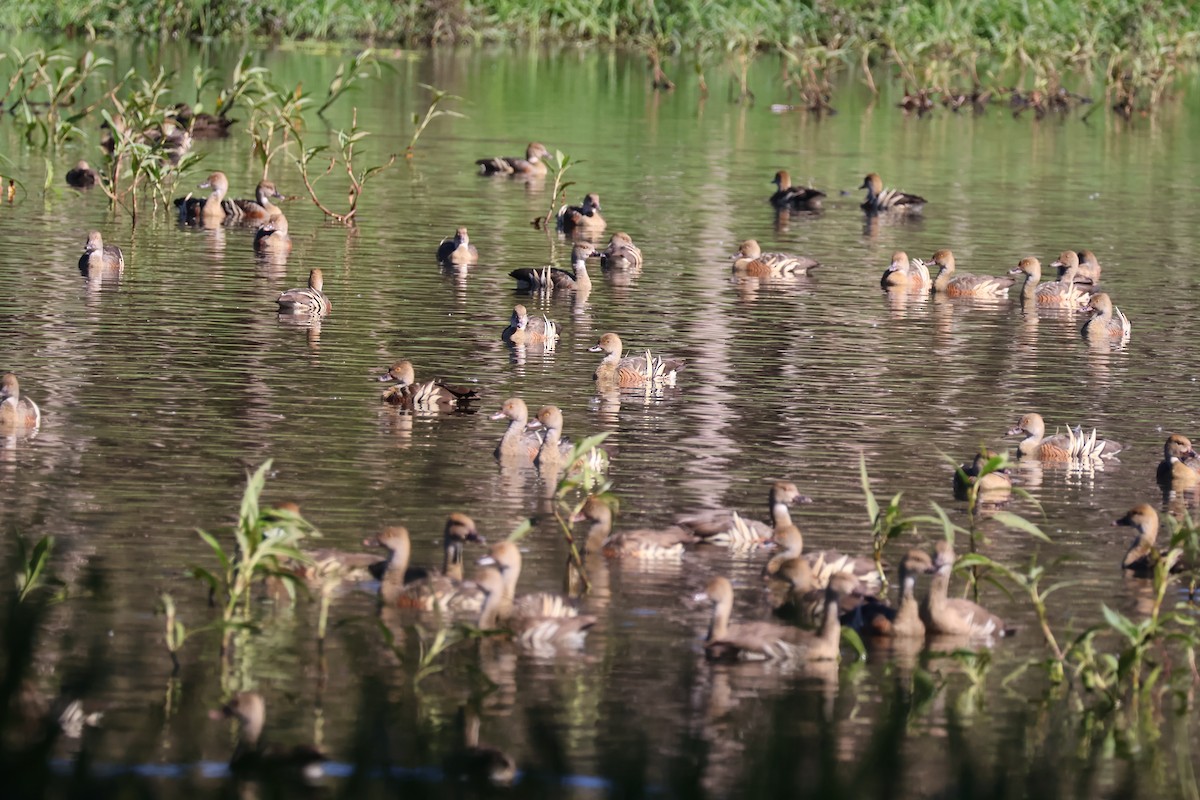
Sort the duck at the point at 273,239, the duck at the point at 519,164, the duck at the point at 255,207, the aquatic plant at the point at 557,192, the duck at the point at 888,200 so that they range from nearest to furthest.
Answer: the duck at the point at 273,239
the aquatic plant at the point at 557,192
the duck at the point at 255,207
the duck at the point at 888,200
the duck at the point at 519,164

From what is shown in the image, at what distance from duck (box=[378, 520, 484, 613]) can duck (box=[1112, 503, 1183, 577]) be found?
11.6 feet

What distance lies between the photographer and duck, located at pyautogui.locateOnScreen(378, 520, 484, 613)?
10.3 metres

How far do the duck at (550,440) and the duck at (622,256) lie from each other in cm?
892

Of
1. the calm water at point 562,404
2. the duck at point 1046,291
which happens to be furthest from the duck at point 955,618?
the duck at point 1046,291

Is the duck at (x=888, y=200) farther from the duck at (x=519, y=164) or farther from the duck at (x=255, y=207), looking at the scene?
the duck at (x=255, y=207)

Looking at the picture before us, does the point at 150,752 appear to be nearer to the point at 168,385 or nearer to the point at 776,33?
the point at 168,385

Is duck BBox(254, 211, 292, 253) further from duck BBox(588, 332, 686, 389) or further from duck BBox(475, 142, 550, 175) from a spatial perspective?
duck BBox(475, 142, 550, 175)

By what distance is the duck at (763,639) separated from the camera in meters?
9.72

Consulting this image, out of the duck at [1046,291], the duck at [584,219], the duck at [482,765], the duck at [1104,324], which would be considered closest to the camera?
the duck at [482,765]

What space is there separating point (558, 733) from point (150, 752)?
1609 millimetres

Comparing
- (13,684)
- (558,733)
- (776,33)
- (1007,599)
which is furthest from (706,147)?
(13,684)

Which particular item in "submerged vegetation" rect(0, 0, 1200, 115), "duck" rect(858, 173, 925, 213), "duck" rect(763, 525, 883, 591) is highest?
"submerged vegetation" rect(0, 0, 1200, 115)

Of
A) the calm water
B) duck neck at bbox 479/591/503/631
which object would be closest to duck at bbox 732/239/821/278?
the calm water

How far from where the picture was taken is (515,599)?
10188 millimetres
